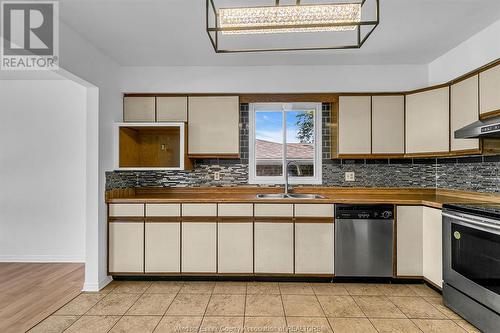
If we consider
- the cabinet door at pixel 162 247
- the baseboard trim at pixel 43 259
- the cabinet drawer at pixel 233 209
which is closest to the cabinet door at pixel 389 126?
the cabinet drawer at pixel 233 209

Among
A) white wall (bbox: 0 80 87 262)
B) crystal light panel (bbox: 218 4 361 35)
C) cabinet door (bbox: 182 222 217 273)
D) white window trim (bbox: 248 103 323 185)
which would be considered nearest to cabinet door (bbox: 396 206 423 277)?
white window trim (bbox: 248 103 323 185)

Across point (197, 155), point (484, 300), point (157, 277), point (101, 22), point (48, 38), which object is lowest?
point (157, 277)

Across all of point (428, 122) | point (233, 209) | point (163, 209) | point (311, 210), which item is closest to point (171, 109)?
point (163, 209)

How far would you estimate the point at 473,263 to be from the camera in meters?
2.18

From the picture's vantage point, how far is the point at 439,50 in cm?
299

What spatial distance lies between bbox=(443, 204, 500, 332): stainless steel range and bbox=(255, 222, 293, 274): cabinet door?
53.7 inches

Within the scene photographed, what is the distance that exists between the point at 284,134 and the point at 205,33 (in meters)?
1.54

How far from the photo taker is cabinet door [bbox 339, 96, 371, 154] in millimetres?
3262

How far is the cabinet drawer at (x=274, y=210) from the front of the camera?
2965 mm

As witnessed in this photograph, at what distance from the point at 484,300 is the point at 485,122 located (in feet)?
4.27

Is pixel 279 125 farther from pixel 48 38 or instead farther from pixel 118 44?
pixel 48 38

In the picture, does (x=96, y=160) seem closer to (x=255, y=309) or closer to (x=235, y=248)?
(x=235, y=248)

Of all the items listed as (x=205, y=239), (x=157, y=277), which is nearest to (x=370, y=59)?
(x=205, y=239)

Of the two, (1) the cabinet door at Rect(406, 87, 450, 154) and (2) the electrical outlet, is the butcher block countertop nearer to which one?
(2) the electrical outlet
